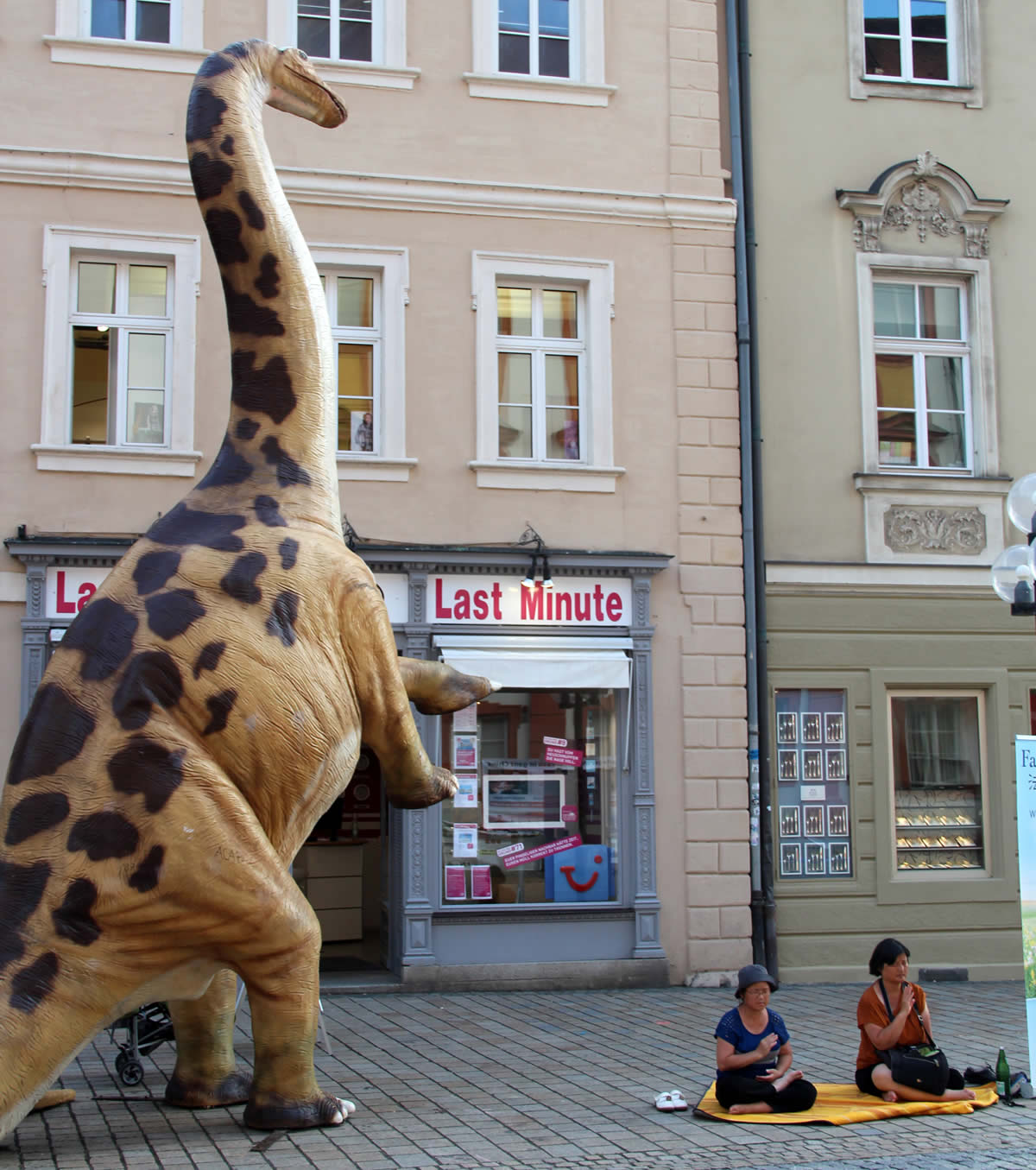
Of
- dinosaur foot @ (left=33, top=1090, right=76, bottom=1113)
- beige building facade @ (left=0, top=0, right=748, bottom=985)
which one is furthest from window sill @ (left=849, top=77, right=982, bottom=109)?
dinosaur foot @ (left=33, top=1090, right=76, bottom=1113)

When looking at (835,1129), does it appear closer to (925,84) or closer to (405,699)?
(405,699)

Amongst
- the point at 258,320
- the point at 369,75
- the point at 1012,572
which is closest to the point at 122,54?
the point at 369,75

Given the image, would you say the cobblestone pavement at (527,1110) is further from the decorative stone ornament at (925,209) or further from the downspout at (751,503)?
the decorative stone ornament at (925,209)

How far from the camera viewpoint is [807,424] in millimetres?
11664

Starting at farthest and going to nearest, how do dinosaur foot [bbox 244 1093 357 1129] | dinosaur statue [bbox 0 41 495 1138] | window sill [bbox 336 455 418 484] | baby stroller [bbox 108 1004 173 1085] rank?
window sill [bbox 336 455 418 484] → baby stroller [bbox 108 1004 173 1085] → dinosaur foot [bbox 244 1093 357 1129] → dinosaur statue [bbox 0 41 495 1138]

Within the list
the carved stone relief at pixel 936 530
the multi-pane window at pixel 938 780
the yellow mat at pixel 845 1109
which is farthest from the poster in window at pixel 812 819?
the yellow mat at pixel 845 1109

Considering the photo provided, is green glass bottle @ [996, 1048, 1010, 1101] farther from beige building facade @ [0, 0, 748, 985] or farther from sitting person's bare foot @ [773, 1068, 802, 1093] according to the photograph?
beige building facade @ [0, 0, 748, 985]

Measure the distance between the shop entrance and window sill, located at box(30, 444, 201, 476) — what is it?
2.90 m

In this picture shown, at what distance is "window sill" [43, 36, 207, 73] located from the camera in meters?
10.5

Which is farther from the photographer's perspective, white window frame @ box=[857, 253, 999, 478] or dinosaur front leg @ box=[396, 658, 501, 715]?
white window frame @ box=[857, 253, 999, 478]

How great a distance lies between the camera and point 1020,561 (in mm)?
8117

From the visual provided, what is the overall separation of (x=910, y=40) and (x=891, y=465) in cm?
371

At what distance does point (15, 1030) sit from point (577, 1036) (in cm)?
459

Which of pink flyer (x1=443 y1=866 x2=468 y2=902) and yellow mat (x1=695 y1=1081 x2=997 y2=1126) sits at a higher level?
pink flyer (x1=443 y1=866 x2=468 y2=902)
